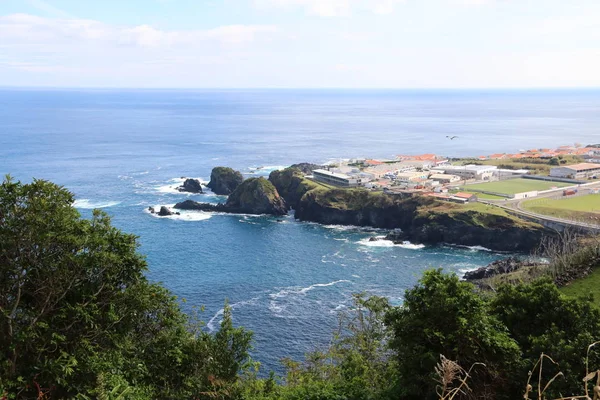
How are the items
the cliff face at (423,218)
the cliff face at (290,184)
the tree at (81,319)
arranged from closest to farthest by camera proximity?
1. the tree at (81,319)
2. the cliff face at (423,218)
3. the cliff face at (290,184)

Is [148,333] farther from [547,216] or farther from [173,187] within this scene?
[173,187]

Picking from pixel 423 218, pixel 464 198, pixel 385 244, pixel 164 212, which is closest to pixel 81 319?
pixel 385 244

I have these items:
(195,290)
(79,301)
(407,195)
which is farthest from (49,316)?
(407,195)

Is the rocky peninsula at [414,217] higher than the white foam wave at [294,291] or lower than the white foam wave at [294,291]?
higher

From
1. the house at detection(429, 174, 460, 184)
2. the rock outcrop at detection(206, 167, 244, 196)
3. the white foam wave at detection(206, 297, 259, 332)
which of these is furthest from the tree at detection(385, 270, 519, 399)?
the rock outcrop at detection(206, 167, 244, 196)

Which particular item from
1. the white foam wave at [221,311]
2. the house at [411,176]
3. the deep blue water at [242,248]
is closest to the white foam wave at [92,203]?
the deep blue water at [242,248]

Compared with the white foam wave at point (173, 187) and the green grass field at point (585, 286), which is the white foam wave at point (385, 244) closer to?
the green grass field at point (585, 286)

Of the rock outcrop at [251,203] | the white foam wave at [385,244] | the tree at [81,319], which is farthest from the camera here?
the rock outcrop at [251,203]
